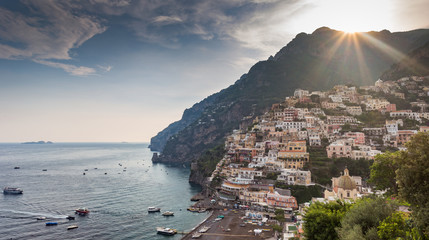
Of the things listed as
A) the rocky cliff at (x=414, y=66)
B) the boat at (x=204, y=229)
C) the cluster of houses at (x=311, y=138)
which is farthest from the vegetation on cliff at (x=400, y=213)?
the rocky cliff at (x=414, y=66)

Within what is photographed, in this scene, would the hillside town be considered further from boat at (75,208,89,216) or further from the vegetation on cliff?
boat at (75,208,89,216)

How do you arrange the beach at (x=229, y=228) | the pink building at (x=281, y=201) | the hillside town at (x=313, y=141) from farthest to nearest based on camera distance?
the hillside town at (x=313, y=141) < the pink building at (x=281, y=201) < the beach at (x=229, y=228)

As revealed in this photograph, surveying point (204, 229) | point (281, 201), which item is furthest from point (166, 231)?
point (281, 201)

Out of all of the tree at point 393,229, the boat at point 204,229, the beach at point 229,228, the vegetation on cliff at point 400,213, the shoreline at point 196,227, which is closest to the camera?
the vegetation on cliff at point 400,213

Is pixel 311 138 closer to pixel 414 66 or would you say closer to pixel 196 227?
pixel 196 227

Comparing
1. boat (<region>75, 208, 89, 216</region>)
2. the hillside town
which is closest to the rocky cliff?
the hillside town

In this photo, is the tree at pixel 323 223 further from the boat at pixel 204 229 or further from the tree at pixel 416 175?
the boat at pixel 204 229

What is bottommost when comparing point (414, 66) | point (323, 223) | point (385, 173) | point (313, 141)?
point (323, 223)

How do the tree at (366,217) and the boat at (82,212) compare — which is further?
the boat at (82,212)
